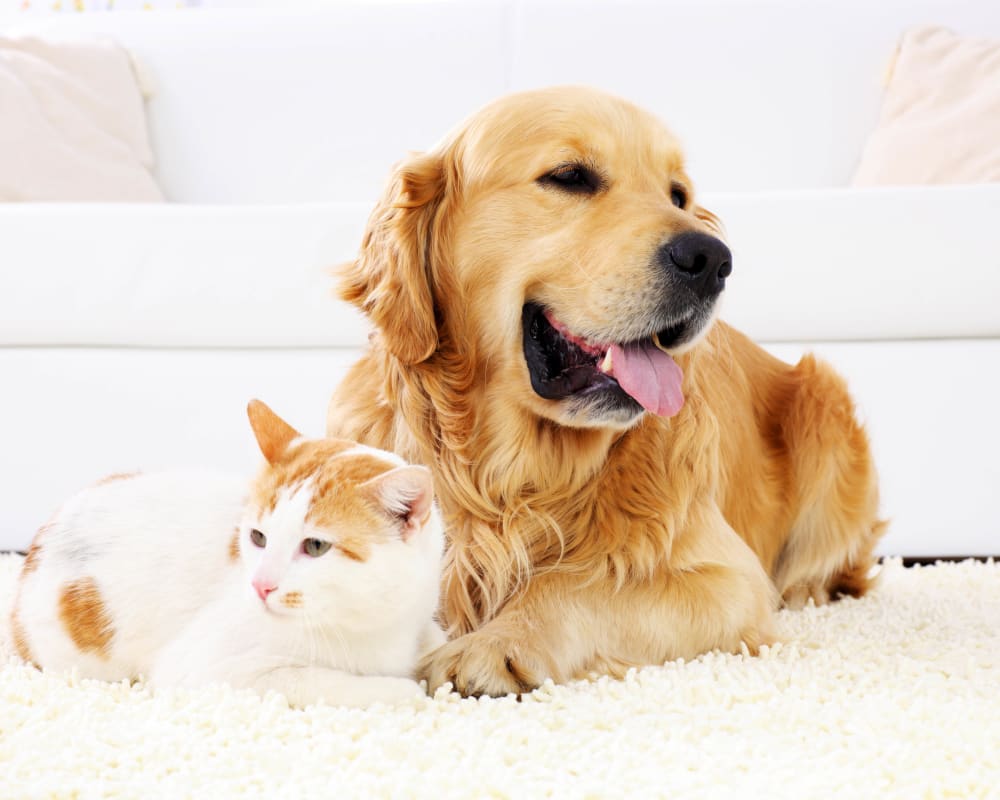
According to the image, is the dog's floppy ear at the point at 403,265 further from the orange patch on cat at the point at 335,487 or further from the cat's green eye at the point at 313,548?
the cat's green eye at the point at 313,548

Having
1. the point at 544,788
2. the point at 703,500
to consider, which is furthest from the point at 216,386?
the point at 544,788

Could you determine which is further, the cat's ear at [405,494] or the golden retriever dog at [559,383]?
the golden retriever dog at [559,383]

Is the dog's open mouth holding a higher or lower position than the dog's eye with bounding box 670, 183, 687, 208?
→ lower

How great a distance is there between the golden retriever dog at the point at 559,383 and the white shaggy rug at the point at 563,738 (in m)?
0.12

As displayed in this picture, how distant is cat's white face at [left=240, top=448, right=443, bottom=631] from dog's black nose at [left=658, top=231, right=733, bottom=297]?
0.46m

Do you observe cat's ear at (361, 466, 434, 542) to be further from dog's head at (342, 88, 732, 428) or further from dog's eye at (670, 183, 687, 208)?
dog's eye at (670, 183, 687, 208)

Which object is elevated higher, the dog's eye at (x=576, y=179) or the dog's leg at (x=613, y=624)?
the dog's eye at (x=576, y=179)

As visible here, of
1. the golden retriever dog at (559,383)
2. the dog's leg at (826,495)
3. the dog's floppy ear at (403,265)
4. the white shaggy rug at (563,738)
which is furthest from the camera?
the dog's leg at (826,495)

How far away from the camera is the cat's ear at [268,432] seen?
1355mm

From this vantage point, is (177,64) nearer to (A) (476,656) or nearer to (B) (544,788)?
(A) (476,656)

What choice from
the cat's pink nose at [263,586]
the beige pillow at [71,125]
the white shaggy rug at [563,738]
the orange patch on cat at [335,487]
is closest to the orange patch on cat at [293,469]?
the orange patch on cat at [335,487]

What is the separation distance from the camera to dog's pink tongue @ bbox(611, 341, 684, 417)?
4.83 feet

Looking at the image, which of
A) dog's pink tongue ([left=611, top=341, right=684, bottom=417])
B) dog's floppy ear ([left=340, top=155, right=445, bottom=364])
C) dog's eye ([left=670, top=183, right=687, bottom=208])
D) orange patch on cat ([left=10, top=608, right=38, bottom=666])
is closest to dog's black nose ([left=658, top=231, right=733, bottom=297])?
dog's pink tongue ([left=611, top=341, right=684, bottom=417])

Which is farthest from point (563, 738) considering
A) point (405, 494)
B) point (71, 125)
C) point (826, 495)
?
point (71, 125)
